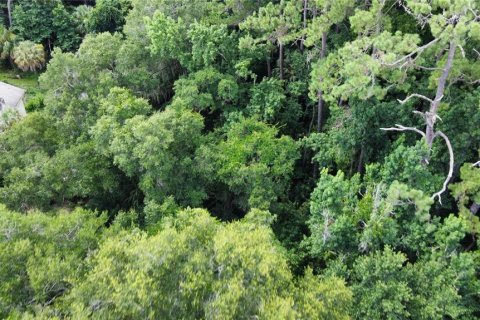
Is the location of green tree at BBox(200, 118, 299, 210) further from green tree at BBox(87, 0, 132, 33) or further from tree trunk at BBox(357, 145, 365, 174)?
green tree at BBox(87, 0, 132, 33)

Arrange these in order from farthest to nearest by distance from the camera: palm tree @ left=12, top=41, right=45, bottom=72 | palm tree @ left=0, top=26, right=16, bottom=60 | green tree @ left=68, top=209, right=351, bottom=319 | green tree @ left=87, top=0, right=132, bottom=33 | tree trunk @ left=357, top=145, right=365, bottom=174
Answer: green tree @ left=87, top=0, right=132, bottom=33 < palm tree @ left=0, top=26, right=16, bottom=60 < palm tree @ left=12, top=41, right=45, bottom=72 < tree trunk @ left=357, top=145, right=365, bottom=174 < green tree @ left=68, top=209, right=351, bottom=319

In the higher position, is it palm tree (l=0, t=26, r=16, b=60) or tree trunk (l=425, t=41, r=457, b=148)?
tree trunk (l=425, t=41, r=457, b=148)

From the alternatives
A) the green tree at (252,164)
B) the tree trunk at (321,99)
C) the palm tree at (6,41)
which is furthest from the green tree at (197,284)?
the palm tree at (6,41)

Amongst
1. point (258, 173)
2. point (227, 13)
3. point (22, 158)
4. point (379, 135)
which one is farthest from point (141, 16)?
point (379, 135)

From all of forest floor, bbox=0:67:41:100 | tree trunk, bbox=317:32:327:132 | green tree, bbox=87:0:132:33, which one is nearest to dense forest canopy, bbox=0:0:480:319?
tree trunk, bbox=317:32:327:132

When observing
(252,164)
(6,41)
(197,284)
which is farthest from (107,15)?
(197,284)
